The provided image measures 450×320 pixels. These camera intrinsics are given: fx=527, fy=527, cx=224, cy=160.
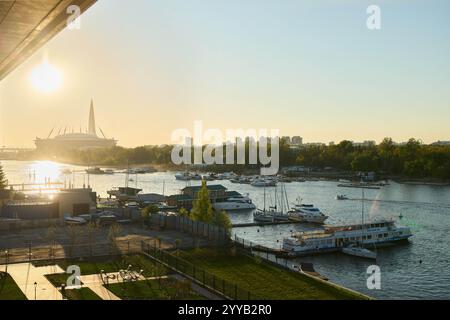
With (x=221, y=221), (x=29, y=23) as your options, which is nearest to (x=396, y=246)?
(x=221, y=221)

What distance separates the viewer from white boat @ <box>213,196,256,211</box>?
120 feet

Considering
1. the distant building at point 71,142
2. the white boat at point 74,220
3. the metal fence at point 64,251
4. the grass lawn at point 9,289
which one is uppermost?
the distant building at point 71,142

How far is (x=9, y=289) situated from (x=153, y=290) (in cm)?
325

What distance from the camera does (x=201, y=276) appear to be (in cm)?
1330

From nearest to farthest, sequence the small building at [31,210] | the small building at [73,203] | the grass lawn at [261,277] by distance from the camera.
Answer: the grass lawn at [261,277]
the small building at [31,210]
the small building at [73,203]

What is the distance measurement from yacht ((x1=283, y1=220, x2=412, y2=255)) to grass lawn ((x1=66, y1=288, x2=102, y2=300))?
1109 cm

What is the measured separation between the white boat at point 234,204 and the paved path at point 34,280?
22.1 m

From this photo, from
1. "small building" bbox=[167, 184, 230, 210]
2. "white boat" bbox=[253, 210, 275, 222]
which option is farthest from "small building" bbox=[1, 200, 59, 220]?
"small building" bbox=[167, 184, 230, 210]

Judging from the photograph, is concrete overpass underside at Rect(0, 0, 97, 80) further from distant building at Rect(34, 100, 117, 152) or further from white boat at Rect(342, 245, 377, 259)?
distant building at Rect(34, 100, 117, 152)

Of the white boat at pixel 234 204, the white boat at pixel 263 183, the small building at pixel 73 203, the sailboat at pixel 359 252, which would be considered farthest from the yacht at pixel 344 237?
the white boat at pixel 263 183

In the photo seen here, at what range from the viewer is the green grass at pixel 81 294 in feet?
36.7

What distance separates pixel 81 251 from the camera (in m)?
16.2

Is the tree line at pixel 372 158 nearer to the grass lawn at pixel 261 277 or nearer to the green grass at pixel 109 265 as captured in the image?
the grass lawn at pixel 261 277
